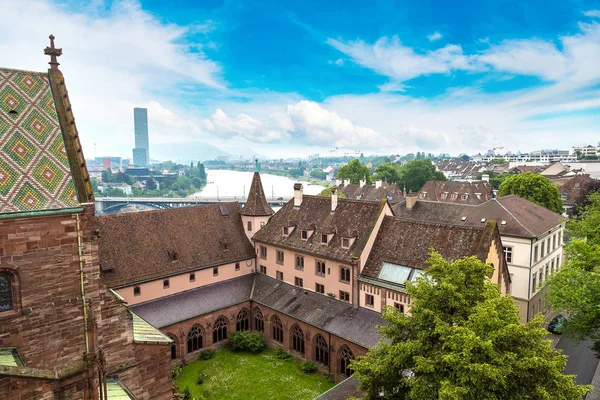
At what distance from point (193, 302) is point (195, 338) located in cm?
299

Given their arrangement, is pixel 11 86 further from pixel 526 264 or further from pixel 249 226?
pixel 526 264

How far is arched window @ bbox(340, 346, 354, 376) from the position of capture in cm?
2752

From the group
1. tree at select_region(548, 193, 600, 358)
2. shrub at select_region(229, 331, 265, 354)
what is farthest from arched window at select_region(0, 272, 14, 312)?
tree at select_region(548, 193, 600, 358)

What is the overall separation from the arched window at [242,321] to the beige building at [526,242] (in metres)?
25.6

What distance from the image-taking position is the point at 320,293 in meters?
33.6

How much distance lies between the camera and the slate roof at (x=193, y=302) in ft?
101

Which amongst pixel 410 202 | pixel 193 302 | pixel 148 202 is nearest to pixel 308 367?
pixel 193 302

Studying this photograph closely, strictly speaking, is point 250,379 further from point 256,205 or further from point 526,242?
point 526,242

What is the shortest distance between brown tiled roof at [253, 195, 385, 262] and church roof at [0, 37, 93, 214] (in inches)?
860

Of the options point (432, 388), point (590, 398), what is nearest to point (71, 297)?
point (432, 388)

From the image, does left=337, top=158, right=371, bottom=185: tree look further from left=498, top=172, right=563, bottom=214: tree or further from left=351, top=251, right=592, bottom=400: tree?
left=351, top=251, right=592, bottom=400: tree

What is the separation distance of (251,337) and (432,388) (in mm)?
21833

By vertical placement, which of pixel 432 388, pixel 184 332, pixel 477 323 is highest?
pixel 477 323

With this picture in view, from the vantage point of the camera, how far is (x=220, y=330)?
111ft
